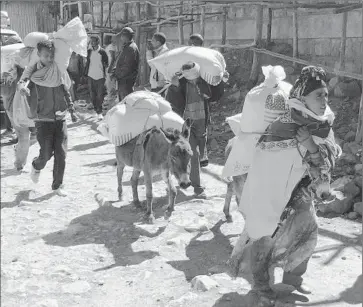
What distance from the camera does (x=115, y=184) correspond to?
757cm

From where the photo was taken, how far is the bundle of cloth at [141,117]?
602cm

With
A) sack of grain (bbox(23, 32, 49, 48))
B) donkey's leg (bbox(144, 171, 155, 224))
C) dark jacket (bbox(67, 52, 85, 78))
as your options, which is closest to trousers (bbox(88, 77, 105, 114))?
dark jacket (bbox(67, 52, 85, 78))

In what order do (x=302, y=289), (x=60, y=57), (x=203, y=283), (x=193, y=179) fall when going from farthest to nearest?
(x=193, y=179) → (x=60, y=57) → (x=203, y=283) → (x=302, y=289)

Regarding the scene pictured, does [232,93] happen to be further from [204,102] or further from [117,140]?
[117,140]

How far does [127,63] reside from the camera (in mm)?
10438

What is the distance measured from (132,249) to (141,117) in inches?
63.0

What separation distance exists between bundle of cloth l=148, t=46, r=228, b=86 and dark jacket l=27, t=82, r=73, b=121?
48.9 inches

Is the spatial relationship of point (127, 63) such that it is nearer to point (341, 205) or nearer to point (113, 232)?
point (113, 232)

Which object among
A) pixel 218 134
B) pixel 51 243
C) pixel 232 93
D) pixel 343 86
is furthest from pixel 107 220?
pixel 232 93

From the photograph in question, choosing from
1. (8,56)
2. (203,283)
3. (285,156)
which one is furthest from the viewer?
(8,56)

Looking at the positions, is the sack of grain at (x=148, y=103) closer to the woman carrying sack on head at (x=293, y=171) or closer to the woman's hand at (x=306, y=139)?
the woman carrying sack on head at (x=293, y=171)

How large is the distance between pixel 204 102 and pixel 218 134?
11.1ft

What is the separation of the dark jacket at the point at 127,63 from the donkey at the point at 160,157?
14.2 ft

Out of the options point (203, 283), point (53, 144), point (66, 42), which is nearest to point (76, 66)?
point (66, 42)
